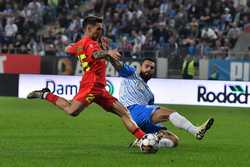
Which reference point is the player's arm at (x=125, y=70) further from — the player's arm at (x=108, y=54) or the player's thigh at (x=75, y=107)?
the player's thigh at (x=75, y=107)

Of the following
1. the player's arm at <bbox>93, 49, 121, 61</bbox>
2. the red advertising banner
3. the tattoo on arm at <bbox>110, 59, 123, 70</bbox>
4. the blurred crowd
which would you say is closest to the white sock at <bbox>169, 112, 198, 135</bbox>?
the tattoo on arm at <bbox>110, 59, 123, 70</bbox>

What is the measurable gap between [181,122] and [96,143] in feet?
6.57

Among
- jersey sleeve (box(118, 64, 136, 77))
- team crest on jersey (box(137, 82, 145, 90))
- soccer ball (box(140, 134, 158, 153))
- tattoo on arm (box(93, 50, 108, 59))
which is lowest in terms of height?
soccer ball (box(140, 134, 158, 153))

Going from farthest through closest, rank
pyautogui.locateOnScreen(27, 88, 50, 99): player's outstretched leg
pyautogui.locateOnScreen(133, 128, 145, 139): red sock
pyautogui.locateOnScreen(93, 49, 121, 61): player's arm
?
pyautogui.locateOnScreen(27, 88, 50, 99): player's outstretched leg
pyautogui.locateOnScreen(133, 128, 145, 139): red sock
pyautogui.locateOnScreen(93, 49, 121, 61): player's arm

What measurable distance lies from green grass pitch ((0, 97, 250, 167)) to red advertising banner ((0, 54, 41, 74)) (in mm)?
11149

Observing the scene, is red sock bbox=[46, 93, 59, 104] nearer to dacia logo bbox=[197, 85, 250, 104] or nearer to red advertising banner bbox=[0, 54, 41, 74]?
dacia logo bbox=[197, 85, 250, 104]

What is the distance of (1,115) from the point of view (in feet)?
75.5

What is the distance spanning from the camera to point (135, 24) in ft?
126

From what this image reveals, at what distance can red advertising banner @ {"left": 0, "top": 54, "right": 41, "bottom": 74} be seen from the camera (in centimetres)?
3597

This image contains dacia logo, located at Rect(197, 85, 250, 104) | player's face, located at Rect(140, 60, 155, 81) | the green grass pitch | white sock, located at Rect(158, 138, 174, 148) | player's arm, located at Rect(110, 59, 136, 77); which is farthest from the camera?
dacia logo, located at Rect(197, 85, 250, 104)

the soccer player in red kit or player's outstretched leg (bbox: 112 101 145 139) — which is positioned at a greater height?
the soccer player in red kit

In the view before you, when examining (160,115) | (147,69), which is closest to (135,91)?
(147,69)

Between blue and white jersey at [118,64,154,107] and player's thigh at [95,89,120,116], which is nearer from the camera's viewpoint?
player's thigh at [95,89,120,116]

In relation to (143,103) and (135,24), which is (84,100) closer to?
(143,103)
